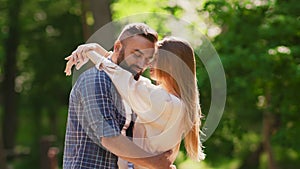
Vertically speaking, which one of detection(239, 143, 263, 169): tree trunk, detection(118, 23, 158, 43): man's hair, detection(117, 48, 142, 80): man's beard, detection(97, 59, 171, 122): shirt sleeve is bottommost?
detection(239, 143, 263, 169): tree trunk

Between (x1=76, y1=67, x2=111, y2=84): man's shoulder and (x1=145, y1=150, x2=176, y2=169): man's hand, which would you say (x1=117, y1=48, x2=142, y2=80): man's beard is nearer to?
(x1=76, y1=67, x2=111, y2=84): man's shoulder

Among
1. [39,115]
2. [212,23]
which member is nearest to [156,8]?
[212,23]

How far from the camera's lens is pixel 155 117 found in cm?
323

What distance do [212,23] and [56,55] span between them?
1240 cm

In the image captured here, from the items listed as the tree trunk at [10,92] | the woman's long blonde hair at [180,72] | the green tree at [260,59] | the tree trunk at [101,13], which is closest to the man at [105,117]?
the woman's long blonde hair at [180,72]

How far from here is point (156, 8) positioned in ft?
25.0

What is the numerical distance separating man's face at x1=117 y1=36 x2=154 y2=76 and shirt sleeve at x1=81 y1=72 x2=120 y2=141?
113 mm

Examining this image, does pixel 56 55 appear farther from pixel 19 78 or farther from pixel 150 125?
pixel 150 125

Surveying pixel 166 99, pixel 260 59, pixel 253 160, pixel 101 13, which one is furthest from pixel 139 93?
pixel 253 160

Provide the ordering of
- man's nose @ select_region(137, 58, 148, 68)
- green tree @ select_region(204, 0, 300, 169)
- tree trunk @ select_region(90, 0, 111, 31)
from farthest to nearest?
tree trunk @ select_region(90, 0, 111, 31) → green tree @ select_region(204, 0, 300, 169) → man's nose @ select_region(137, 58, 148, 68)

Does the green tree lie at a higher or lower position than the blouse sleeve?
lower

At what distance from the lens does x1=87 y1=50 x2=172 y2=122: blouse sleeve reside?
3061 millimetres

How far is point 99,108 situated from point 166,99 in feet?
1.17

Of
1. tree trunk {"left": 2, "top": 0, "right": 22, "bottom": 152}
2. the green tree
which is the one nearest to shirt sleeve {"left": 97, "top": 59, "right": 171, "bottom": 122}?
the green tree
